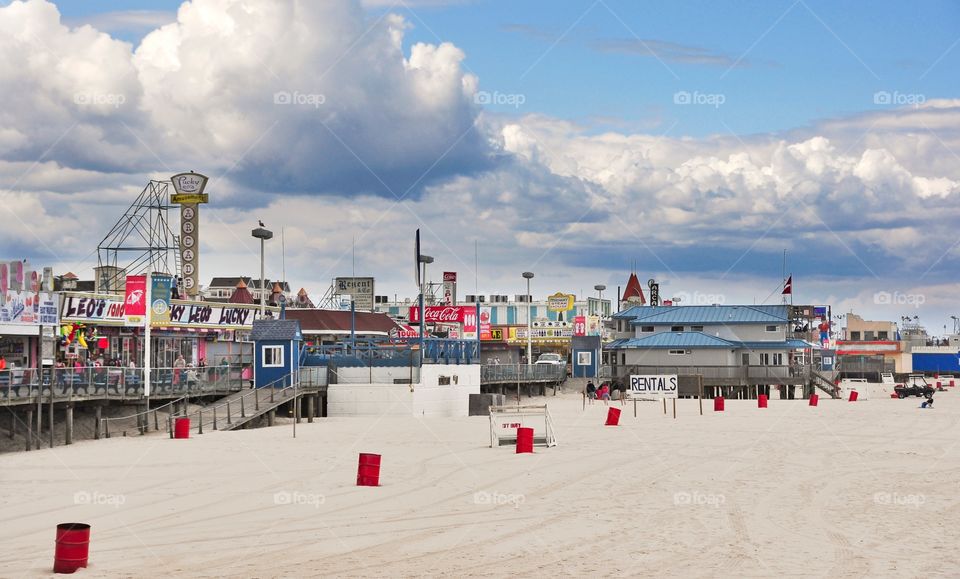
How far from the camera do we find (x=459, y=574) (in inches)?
572

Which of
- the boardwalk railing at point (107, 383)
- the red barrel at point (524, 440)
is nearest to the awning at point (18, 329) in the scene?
the boardwalk railing at point (107, 383)

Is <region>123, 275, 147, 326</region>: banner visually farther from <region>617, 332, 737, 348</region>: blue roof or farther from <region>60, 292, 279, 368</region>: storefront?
<region>617, 332, 737, 348</region>: blue roof

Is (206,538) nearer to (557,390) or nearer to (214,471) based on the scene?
(214,471)

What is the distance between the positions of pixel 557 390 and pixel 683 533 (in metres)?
60.8

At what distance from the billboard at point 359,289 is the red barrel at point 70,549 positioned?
307 feet

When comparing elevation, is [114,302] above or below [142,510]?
above

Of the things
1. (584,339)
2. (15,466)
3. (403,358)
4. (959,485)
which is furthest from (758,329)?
(15,466)

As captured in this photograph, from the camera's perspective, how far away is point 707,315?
270ft

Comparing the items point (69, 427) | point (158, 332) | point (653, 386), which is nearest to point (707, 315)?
point (653, 386)

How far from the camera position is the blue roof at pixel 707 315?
80125mm

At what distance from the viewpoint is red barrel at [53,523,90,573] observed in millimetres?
14102

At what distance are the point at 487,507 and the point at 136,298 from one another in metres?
22.7

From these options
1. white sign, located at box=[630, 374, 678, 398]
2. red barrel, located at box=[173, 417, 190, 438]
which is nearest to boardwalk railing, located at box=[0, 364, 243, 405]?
red barrel, located at box=[173, 417, 190, 438]

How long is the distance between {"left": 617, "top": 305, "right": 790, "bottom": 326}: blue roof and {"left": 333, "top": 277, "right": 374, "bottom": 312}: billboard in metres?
33.3
